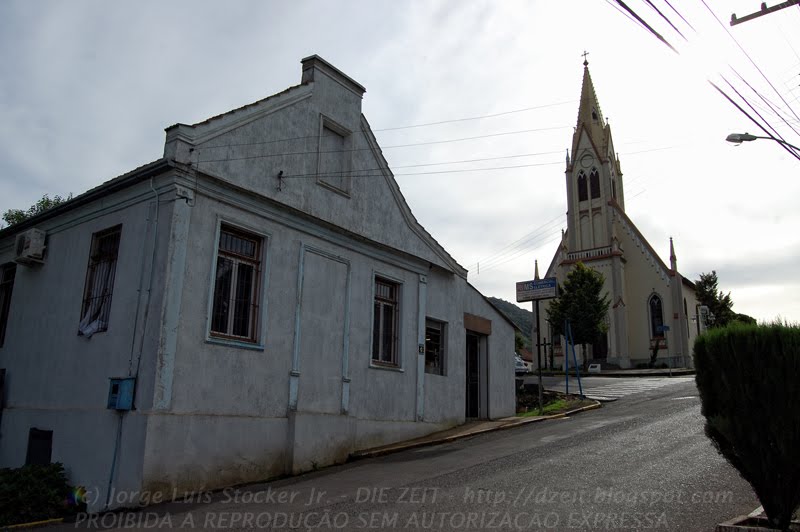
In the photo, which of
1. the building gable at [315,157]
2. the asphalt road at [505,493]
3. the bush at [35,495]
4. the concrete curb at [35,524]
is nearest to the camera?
the asphalt road at [505,493]

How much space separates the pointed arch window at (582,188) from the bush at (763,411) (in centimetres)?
4508

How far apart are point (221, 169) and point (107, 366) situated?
368cm

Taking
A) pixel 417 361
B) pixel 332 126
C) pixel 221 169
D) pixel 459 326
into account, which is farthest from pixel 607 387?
pixel 221 169

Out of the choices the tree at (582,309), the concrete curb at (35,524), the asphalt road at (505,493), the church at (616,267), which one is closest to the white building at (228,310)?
the concrete curb at (35,524)

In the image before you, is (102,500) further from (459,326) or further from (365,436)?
(459,326)

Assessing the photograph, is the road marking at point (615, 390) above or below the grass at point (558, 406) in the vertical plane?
above

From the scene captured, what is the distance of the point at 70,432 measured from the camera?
10.1 meters

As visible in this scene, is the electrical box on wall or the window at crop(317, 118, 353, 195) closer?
the electrical box on wall

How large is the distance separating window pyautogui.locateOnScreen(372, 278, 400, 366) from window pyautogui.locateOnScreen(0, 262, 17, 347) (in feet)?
26.0

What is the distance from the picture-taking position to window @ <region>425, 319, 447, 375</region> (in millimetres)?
15406

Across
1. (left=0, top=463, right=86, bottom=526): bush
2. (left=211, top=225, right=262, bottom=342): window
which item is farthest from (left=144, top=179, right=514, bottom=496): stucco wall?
(left=0, top=463, right=86, bottom=526): bush

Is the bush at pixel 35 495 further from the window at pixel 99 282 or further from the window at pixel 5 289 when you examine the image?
the window at pixel 5 289

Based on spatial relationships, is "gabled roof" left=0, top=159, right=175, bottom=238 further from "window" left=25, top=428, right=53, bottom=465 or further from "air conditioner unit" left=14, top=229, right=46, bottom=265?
"window" left=25, top=428, right=53, bottom=465

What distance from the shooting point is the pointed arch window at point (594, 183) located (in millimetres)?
49438
